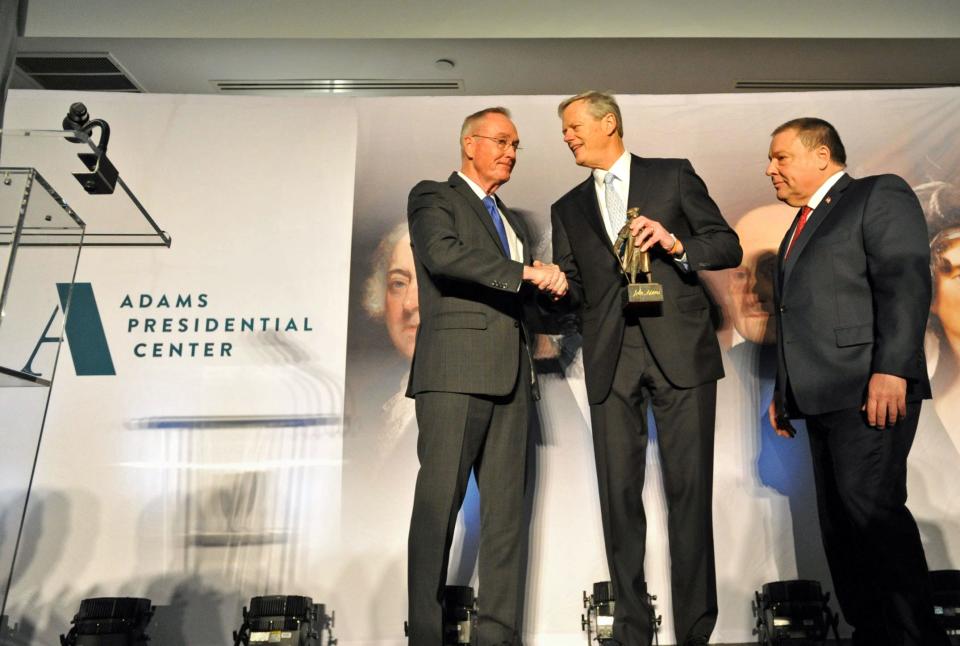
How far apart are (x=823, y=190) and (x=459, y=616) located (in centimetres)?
218

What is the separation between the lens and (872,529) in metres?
2.70

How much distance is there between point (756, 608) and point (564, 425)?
117 centimetres

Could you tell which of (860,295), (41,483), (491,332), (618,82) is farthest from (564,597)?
(618,82)

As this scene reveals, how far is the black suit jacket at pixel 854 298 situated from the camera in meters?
2.75

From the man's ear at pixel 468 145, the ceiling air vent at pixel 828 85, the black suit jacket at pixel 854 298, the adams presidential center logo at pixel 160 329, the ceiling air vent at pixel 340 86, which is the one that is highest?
the ceiling air vent at pixel 340 86

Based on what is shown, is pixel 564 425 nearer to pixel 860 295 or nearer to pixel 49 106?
pixel 860 295

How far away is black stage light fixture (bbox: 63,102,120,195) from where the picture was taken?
2.53 metres

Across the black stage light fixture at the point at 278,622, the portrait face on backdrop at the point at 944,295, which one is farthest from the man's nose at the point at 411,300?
the portrait face on backdrop at the point at 944,295

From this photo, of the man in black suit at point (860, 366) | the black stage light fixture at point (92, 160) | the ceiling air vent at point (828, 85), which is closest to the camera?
the black stage light fixture at point (92, 160)

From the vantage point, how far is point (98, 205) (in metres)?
3.50

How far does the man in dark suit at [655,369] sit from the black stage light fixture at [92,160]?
173 cm

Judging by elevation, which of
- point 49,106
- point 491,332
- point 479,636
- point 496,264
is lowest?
point 479,636

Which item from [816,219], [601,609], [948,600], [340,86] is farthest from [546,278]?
[340,86]

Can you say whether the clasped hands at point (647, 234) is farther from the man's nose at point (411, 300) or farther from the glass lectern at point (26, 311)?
the glass lectern at point (26, 311)
